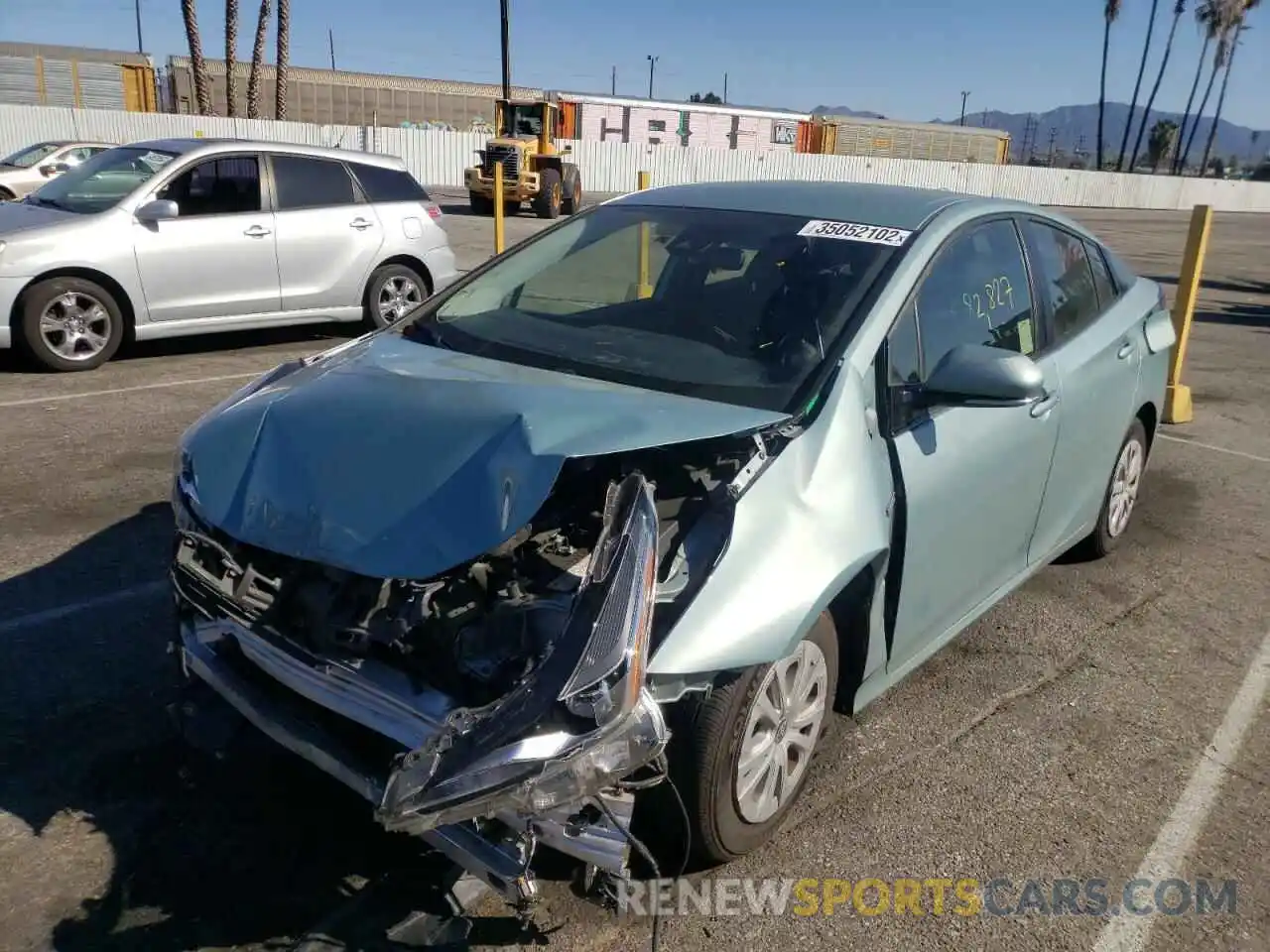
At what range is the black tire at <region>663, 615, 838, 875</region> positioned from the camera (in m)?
2.40

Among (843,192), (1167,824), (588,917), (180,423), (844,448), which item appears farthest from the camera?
(180,423)

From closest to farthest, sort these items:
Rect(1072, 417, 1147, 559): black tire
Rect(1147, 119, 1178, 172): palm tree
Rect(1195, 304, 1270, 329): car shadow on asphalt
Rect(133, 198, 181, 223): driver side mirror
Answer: Rect(1072, 417, 1147, 559): black tire → Rect(133, 198, 181, 223): driver side mirror → Rect(1195, 304, 1270, 329): car shadow on asphalt → Rect(1147, 119, 1178, 172): palm tree

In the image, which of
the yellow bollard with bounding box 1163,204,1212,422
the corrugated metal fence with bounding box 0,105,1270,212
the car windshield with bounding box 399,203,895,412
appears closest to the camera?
the car windshield with bounding box 399,203,895,412

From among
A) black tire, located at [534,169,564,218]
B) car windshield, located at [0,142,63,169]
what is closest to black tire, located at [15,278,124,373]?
car windshield, located at [0,142,63,169]

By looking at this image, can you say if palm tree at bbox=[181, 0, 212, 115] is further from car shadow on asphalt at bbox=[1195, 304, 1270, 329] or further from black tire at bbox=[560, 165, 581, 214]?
car shadow on asphalt at bbox=[1195, 304, 1270, 329]

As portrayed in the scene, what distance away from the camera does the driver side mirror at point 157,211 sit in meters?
7.75

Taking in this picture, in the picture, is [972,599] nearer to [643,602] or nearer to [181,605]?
[643,602]

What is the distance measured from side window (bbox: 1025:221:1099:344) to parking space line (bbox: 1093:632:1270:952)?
1.47 metres

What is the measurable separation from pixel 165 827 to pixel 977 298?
2937 mm

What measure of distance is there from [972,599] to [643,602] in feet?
5.73

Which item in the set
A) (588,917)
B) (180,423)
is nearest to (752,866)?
(588,917)

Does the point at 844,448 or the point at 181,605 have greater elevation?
the point at 844,448

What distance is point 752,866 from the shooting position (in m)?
2.75

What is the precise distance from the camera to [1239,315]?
14.2 m
